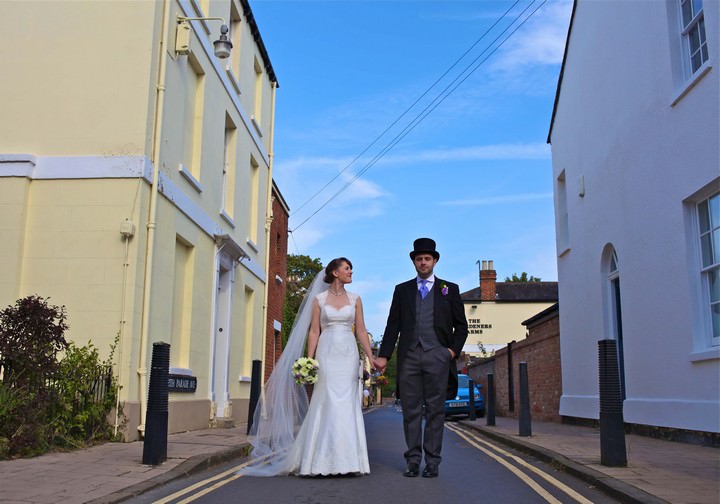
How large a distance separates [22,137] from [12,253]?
69.9 inches

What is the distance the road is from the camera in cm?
550


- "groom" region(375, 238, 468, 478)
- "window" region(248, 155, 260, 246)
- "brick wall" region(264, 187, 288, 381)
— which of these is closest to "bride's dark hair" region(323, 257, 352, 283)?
"groom" region(375, 238, 468, 478)

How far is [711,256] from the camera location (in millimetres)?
9008

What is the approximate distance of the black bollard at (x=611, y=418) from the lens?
6.81 m

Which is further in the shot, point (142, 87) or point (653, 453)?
point (142, 87)

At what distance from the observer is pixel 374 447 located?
383 inches

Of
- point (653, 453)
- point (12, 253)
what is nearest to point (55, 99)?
point (12, 253)

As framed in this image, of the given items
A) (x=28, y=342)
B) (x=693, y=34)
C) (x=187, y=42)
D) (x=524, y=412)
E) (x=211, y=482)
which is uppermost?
(x=187, y=42)

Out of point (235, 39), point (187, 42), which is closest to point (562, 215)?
point (235, 39)

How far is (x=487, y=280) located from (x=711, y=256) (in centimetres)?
4264

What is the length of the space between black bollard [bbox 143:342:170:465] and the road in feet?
1.65

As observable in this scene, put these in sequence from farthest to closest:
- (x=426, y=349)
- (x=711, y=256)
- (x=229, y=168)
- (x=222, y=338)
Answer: (x=229, y=168) → (x=222, y=338) → (x=711, y=256) → (x=426, y=349)

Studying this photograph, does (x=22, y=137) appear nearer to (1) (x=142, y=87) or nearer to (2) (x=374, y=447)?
(1) (x=142, y=87)

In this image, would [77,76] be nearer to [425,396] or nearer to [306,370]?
[306,370]
